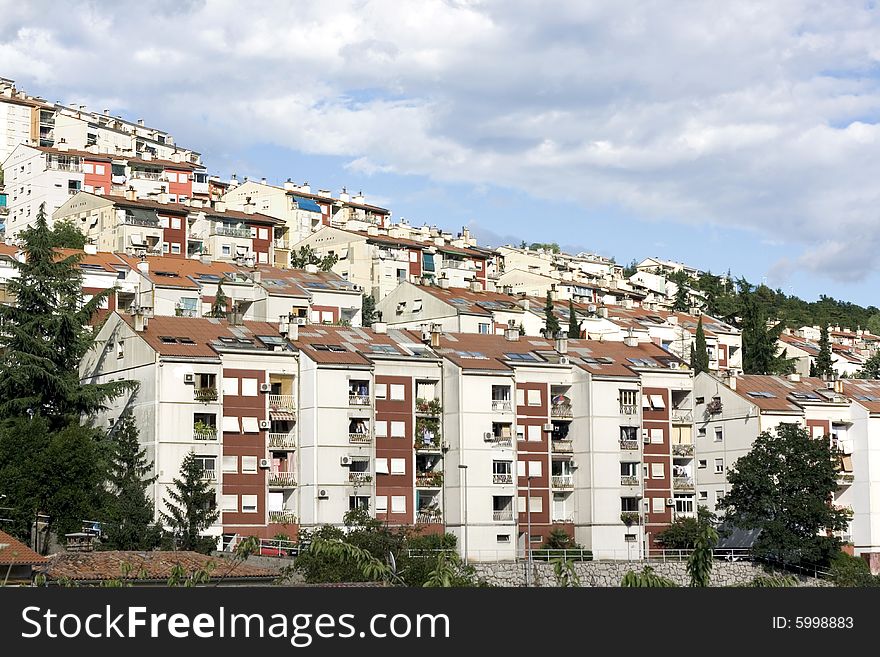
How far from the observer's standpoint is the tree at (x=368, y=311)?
126544mm

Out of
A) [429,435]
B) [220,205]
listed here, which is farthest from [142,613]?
[220,205]

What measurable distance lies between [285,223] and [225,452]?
255ft

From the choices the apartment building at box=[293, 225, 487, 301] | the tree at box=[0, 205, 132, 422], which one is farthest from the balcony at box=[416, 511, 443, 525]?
the apartment building at box=[293, 225, 487, 301]

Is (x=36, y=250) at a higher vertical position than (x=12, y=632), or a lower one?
higher

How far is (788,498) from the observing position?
9119 cm

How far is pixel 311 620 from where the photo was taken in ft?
83.8

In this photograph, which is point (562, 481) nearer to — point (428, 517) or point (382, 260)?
point (428, 517)

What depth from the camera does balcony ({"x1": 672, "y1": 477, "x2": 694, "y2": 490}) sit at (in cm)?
9850

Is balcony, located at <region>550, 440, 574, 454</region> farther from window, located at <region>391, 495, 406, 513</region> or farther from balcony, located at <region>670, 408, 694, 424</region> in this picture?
window, located at <region>391, 495, 406, 513</region>

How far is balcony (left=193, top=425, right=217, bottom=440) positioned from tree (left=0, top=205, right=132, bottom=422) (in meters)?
4.27

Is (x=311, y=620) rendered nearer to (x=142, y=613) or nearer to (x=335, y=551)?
(x=142, y=613)

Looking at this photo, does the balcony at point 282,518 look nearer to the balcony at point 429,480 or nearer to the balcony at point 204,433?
the balcony at point 204,433

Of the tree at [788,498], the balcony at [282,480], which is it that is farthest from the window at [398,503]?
the tree at [788,498]

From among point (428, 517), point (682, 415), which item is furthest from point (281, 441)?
point (682, 415)
